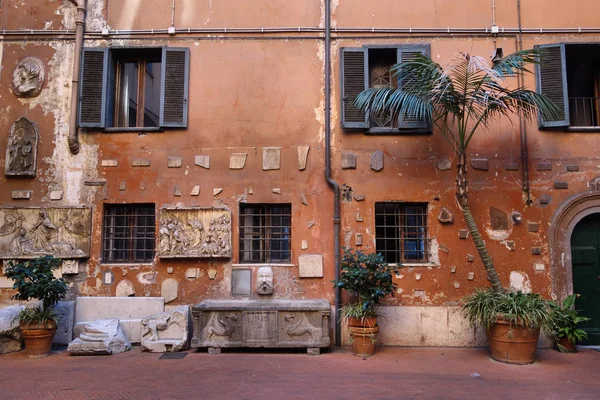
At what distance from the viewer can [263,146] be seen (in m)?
8.06

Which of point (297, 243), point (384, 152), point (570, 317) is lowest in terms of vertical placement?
point (570, 317)

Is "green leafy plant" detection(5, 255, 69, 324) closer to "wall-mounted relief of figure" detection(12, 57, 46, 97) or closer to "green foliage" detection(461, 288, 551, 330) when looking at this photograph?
"wall-mounted relief of figure" detection(12, 57, 46, 97)

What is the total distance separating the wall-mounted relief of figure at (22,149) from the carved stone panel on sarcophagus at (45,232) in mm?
696

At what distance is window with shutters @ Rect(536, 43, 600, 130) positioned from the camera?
7836 mm

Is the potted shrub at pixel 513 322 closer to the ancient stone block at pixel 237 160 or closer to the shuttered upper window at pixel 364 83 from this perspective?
the shuttered upper window at pixel 364 83

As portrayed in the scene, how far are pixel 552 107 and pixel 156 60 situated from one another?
23.2ft

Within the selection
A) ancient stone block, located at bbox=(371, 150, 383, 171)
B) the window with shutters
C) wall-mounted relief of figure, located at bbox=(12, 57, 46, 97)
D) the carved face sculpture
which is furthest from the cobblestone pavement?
wall-mounted relief of figure, located at bbox=(12, 57, 46, 97)

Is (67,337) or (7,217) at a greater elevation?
(7,217)

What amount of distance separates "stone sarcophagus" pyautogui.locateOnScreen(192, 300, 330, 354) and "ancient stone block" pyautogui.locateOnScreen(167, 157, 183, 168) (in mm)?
2517

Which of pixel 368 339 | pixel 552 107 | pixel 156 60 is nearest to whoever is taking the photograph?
pixel 368 339

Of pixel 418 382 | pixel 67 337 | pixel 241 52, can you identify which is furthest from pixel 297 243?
pixel 67 337

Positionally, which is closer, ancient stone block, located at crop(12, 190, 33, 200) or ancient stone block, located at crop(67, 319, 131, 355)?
ancient stone block, located at crop(67, 319, 131, 355)

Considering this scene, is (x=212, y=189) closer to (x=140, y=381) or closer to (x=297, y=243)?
(x=297, y=243)

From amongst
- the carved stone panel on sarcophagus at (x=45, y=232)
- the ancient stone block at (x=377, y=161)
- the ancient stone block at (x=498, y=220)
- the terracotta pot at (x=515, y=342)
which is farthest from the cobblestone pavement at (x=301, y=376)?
the ancient stone block at (x=377, y=161)
